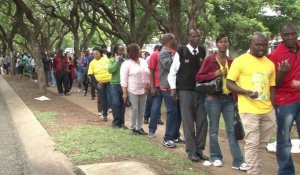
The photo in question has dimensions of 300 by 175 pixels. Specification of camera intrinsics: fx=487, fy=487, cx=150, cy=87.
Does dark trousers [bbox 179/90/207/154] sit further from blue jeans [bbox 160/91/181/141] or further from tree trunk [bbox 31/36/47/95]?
tree trunk [bbox 31/36/47/95]

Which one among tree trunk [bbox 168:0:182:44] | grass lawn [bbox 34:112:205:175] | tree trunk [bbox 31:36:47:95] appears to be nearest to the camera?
grass lawn [bbox 34:112:205:175]

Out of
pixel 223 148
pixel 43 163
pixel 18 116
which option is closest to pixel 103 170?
pixel 43 163

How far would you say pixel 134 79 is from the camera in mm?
8719

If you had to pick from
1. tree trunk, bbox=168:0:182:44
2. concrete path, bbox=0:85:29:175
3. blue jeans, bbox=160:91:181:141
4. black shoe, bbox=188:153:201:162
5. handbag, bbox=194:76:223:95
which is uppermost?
tree trunk, bbox=168:0:182:44

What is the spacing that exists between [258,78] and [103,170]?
2.17 m

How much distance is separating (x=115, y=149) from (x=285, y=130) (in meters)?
2.77

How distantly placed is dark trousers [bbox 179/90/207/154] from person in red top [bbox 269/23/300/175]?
1.47 metres

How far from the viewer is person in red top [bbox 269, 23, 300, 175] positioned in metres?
5.37

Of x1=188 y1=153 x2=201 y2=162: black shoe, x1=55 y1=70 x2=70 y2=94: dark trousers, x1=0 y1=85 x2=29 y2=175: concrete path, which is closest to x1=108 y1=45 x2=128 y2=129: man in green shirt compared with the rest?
x1=0 y1=85 x2=29 y2=175: concrete path

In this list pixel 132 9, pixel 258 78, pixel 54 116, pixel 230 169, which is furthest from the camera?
pixel 132 9

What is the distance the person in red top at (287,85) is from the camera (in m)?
5.37

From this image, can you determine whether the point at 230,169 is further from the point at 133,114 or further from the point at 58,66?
the point at 58,66

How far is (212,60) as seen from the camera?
6250 millimetres

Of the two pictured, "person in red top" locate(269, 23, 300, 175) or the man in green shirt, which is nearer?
"person in red top" locate(269, 23, 300, 175)
